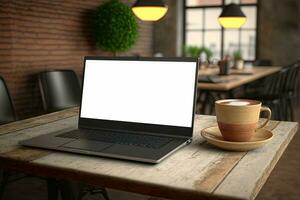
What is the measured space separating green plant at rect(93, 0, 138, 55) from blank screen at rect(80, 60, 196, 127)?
3.09 meters

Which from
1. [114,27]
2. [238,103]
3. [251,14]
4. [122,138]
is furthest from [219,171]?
[251,14]

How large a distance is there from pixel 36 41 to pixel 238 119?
3.14m

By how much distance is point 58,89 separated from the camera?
3.73 metres

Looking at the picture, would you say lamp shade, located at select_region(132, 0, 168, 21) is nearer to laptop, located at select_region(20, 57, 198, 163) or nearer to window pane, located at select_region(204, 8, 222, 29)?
laptop, located at select_region(20, 57, 198, 163)

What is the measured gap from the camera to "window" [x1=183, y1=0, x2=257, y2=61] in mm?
7688

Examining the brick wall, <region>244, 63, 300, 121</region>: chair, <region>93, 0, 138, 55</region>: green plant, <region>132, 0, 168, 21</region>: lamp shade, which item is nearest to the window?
<region>244, 63, 300, 121</region>: chair

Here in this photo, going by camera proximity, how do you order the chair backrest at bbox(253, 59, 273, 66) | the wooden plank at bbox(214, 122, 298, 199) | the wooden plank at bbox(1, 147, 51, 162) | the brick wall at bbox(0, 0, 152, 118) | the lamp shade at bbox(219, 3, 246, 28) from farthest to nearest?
the chair backrest at bbox(253, 59, 273, 66), the lamp shade at bbox(219, 3, 246, 28), the brick wall at bbox(0, 0, 152, 118), the wooden plank at bbox(1, 147, 51, 162), the wooden plank at bbox(214, 122, 298, 199)

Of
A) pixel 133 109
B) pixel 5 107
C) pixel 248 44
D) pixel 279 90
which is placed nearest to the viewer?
pixel 133 109

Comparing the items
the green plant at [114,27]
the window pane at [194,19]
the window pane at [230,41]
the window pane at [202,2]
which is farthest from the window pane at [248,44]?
the green plant at [114,27]

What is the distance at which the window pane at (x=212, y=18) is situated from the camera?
7895 mm

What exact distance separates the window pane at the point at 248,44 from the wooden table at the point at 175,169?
656cm

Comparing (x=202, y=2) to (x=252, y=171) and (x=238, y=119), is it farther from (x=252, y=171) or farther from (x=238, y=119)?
(x=252, y=171)

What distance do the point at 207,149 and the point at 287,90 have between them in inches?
160

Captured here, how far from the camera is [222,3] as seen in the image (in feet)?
25.6
